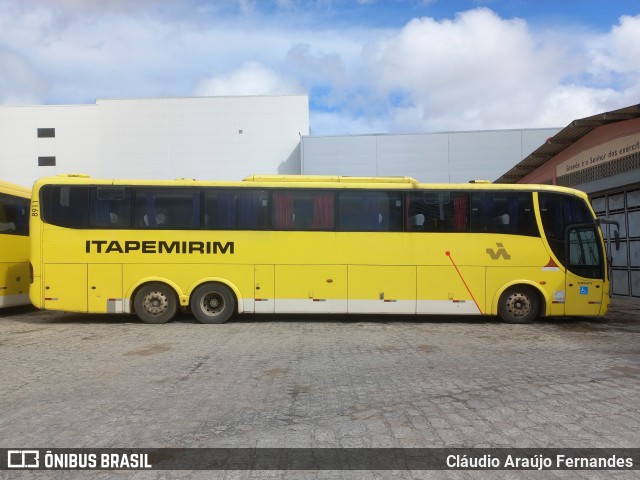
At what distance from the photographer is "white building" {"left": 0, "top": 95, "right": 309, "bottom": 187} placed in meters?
36.2

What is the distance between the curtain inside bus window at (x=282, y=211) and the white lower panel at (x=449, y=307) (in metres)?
3.42

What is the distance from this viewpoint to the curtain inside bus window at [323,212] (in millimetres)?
10797

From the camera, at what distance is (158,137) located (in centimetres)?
3678

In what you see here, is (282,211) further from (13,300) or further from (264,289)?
(13,300)

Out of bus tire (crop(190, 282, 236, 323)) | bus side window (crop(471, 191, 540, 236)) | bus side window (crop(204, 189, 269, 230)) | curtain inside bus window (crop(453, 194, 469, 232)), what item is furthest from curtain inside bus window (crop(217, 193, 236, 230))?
bus side window (crop(471, 191, 540, 236))

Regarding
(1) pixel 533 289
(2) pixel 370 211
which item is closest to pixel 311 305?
(2) pixel 370 211

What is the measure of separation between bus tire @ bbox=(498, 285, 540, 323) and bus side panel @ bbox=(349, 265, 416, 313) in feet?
6.58

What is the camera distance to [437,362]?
22.7 feet

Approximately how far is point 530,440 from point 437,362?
2842mm

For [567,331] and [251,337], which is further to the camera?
[567,331]

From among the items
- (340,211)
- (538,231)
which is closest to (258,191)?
(340,211)

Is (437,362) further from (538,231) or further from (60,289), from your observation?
(60,289)

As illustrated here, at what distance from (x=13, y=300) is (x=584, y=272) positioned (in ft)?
45.2

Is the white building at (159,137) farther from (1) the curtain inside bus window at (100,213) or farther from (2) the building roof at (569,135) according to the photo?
(1) the curtain inside bus window at (100,213)
